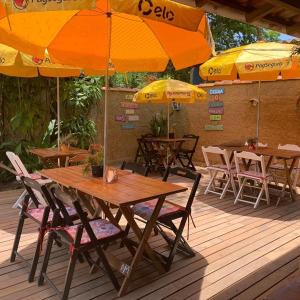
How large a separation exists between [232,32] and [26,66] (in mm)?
16424

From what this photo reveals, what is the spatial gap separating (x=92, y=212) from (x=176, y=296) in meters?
1.37

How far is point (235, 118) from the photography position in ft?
28.8

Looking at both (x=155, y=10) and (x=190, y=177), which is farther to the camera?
(x=190, y=177)

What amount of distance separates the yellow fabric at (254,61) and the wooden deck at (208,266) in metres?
2.40

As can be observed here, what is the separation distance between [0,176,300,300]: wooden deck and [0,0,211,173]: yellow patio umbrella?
4.31 feet

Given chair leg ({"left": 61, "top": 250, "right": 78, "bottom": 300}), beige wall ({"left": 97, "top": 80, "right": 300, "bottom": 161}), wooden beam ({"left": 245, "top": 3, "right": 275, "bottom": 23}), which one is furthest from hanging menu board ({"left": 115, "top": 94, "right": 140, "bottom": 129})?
chair leg ({"left": 61, "top": 250, "right": 78, "bottom": 300})

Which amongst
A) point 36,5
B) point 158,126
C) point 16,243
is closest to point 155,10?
point 36,5

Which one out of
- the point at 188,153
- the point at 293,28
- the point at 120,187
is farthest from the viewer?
the point at 188,153

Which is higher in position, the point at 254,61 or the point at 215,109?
the point at 254,61

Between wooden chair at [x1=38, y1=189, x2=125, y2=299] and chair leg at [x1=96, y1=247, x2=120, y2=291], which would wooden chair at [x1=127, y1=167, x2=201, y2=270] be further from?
chair leg at [x1=96, y1=247, x2=120, y2=291]

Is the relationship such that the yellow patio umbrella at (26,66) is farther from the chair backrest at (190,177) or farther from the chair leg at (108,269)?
the chair leg at (108,269)

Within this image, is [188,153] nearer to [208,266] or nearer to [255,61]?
[255,61]

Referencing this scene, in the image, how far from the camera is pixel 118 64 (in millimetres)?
4566

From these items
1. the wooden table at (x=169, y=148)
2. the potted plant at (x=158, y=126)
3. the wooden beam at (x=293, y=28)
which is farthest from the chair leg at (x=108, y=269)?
the potted plant at (x=158, y=126)
